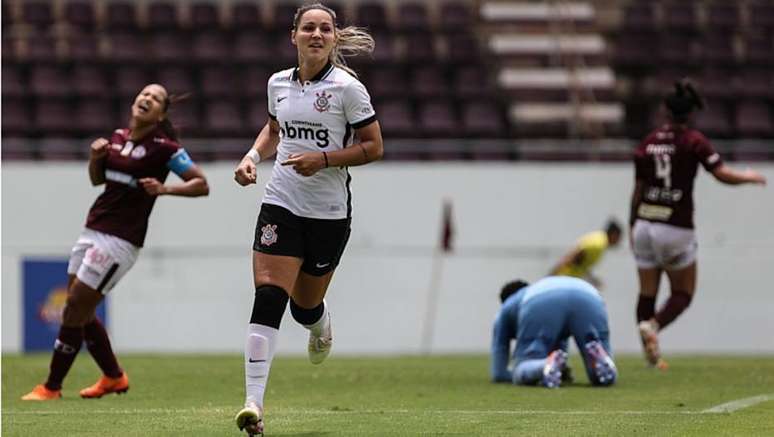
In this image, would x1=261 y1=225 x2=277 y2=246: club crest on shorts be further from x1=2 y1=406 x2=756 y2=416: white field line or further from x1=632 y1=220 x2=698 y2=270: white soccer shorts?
x1=632 y1=220 x2=698 y2=270: white soccer shorts

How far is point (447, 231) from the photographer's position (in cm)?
1750

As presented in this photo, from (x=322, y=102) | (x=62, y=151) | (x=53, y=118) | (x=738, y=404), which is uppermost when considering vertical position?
(x=322, y=102)

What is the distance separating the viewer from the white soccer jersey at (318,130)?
721 cm

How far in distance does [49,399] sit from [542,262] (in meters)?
8.67

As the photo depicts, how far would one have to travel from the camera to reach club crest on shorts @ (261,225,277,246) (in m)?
7.10

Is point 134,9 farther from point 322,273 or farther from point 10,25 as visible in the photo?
point 322,273

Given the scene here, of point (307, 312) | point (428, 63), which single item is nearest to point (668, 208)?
point (307, 312)

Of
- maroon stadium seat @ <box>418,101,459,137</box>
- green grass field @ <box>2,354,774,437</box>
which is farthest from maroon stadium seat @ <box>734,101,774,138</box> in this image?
green grass field @ <box>2,354,774,437</box>

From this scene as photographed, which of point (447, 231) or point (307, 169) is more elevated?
point (307, 169)

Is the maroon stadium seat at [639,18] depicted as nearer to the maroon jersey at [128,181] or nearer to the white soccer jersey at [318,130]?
the maroon jersey at [128,181]

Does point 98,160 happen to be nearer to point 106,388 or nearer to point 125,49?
point 106,388

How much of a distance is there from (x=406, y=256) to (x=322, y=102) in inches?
404

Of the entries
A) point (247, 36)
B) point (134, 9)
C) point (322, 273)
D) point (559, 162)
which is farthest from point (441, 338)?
point (322, 273)

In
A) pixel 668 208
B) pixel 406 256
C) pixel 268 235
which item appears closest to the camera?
pixel 268 235
